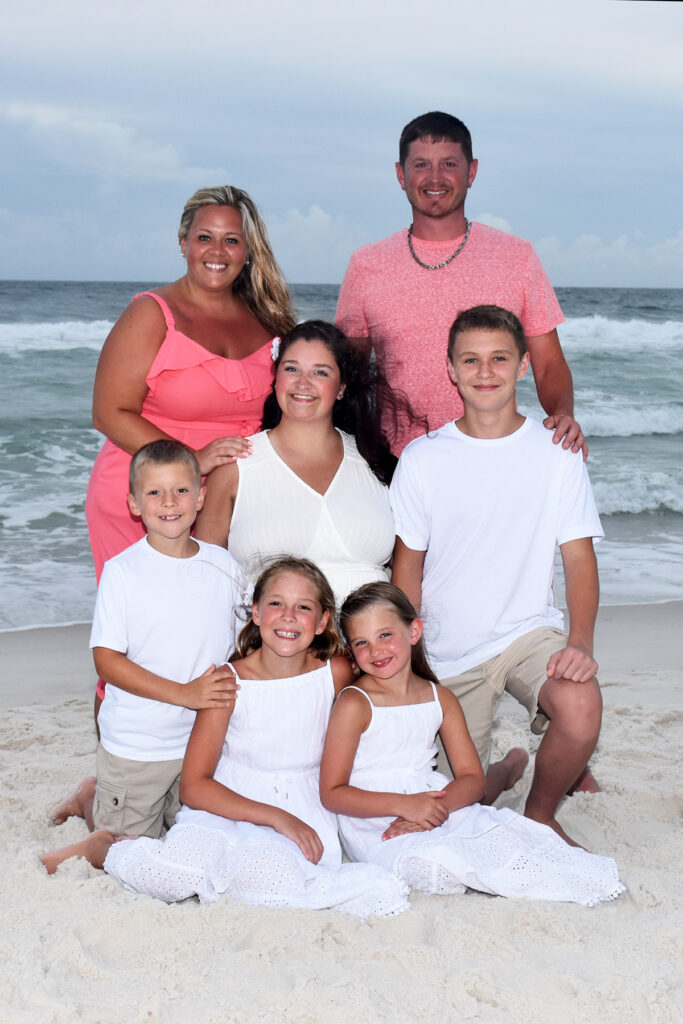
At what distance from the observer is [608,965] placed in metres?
2.20

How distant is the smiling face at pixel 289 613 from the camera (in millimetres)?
2756

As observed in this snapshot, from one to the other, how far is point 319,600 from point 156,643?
0.46 metres

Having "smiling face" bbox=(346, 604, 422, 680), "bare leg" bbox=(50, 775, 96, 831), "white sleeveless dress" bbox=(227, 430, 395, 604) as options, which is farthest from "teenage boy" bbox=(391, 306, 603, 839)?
"bare leg" bbox=(50, 775, 96, 831)

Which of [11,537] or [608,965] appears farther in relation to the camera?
[11,537]

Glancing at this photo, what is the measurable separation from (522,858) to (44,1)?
13989 millimetres

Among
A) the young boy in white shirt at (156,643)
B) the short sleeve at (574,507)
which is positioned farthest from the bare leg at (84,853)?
the short sleeve at (574,507)

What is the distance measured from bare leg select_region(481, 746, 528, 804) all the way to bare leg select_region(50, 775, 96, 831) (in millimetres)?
1254

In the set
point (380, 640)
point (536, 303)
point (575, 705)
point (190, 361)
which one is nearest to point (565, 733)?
point (575, 705)

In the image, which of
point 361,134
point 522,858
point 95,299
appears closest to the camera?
point 522,858

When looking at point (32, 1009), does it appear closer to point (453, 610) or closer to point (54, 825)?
point (54, 825)

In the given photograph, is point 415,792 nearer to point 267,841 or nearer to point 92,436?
point 267,841

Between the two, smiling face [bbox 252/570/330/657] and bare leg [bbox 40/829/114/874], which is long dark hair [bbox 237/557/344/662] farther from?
bare leg [bbox 40/829/114/874]

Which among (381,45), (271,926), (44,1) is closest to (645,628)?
(271,926)

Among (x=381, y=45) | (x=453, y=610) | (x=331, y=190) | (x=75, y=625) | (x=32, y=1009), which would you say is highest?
(x=381, y=45)
